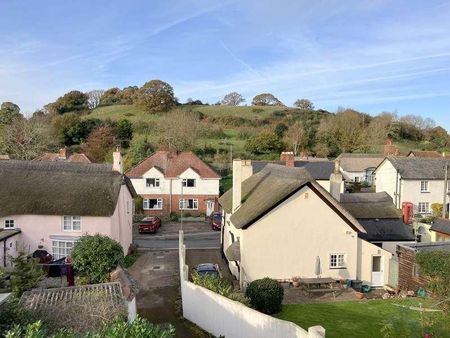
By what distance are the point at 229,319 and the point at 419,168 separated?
125 ft

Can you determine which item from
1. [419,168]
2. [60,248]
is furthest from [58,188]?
[419,168]

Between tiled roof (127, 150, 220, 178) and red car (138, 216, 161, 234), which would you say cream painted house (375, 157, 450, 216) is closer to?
tiled roof (127, 150, 220, 178)

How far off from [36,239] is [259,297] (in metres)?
16.0

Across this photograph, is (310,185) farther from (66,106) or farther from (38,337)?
(66,106)

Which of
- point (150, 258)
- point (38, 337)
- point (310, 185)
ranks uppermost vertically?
point (310, 185)

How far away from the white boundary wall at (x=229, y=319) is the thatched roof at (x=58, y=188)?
10559 millimetres

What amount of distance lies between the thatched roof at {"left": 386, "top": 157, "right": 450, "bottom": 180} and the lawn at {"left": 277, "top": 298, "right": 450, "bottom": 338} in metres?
26.6

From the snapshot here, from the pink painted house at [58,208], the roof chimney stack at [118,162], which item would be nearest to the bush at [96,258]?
the pink painted house at [58,208]

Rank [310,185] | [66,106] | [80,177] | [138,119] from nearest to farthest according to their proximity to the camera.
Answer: [310,185] < [80,177] < [138,119] < [66,106]

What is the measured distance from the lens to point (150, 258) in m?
30.5

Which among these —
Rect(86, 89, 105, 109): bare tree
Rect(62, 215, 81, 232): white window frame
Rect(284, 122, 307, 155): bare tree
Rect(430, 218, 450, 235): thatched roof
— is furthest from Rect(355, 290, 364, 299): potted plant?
Rect(86, 89, 105, 109): bare tree

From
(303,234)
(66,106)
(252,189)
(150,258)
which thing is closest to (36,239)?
(150,258)

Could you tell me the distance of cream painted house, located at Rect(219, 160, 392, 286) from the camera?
23.1 m

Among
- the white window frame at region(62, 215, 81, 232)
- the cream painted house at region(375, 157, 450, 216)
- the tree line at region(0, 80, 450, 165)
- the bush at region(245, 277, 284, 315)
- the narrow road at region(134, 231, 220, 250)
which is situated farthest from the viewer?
the tree line at region(0, 80, 450, 165)
